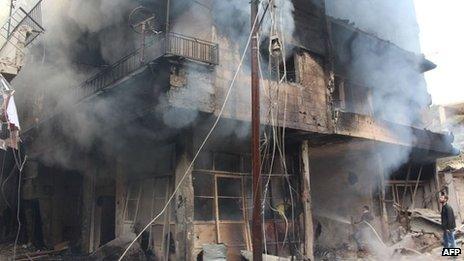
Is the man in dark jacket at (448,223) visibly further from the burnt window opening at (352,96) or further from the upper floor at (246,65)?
the burnt window opening at (352,96)

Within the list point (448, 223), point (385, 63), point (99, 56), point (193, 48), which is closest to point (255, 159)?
point (193, 48)

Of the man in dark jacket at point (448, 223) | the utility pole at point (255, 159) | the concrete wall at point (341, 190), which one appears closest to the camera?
the utility pole at point (255, 159)

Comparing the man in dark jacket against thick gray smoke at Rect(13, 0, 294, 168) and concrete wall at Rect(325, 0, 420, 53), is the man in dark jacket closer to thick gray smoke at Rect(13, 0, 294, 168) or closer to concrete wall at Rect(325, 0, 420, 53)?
thick gray smoke at Rect(13, 0, 294, 168)

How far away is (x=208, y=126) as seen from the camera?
9594mm

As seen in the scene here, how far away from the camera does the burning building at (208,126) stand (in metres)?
9.20

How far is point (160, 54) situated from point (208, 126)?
2053 millimetres

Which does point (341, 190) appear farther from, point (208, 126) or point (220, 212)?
point (208, 126)

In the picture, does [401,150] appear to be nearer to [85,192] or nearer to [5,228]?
[85,192]

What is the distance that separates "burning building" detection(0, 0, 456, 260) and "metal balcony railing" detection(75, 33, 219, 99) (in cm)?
4

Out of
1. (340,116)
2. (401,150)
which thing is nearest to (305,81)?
(340,116)

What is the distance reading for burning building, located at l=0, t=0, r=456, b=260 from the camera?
9.20 metres

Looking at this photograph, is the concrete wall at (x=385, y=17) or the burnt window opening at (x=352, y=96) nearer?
the burnt window opening at (x=352, y=96)

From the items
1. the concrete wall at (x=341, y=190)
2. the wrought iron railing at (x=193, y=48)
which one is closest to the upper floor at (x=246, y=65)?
the wrought iron railing at (x=193, y=48)

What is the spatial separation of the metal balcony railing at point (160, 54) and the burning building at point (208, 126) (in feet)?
0.14
